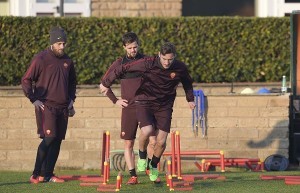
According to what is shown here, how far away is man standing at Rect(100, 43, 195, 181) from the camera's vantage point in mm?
12758

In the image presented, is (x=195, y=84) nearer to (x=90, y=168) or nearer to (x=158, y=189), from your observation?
(x=90, y=168)

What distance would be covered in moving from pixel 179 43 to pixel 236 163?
2.98m

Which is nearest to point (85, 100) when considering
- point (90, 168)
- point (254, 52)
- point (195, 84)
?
point (90, 168)

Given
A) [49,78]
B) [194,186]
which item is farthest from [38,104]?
[194,186]

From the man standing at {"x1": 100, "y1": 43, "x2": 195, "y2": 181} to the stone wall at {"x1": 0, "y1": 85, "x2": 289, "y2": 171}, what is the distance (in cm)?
366

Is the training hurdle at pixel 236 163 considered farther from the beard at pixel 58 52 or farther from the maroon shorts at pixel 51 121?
the beard at pixel 58 52

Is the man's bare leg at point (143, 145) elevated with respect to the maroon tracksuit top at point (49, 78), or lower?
lower

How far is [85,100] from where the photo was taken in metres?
16.8

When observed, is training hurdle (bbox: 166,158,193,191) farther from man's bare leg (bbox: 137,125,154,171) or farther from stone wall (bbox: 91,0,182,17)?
stone wall (bbox: 91,0,182,17)

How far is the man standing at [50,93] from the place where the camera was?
13406 millimetres

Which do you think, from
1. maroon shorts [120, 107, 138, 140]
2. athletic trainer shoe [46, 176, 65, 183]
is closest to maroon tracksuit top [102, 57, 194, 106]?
maroon shorts [120, 107, 138, 140]

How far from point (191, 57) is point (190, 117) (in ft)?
6.48

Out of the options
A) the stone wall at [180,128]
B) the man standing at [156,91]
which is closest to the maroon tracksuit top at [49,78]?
the man standing at [156,91]

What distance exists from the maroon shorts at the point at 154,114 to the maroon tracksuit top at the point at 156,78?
0.06 meters
